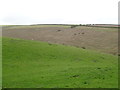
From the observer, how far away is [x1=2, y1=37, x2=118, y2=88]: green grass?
2241cm

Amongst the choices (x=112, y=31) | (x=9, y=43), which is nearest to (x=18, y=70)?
(x=9, y=43)

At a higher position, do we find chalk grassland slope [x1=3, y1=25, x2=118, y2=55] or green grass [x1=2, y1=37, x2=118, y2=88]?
green grass [x1=2, y1=37, x2=118, y2=88]

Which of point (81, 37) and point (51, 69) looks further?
point (81, 37)

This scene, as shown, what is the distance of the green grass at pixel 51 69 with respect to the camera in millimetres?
22406

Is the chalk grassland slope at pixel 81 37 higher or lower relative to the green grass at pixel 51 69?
lower

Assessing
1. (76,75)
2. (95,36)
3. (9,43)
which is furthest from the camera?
(95,36)

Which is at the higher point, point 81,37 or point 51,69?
point 51,69

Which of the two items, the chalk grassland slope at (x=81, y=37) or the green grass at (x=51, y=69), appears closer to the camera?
the green grass at (x=51, y=69)

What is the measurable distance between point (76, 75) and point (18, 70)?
338 inches

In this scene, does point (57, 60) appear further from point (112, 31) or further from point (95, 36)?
point (112, 31)

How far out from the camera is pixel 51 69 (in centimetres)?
3147

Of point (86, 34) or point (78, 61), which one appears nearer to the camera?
point (78, 61)

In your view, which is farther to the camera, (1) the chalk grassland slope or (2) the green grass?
(1) the chalk grassland slope

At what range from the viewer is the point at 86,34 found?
284ft
